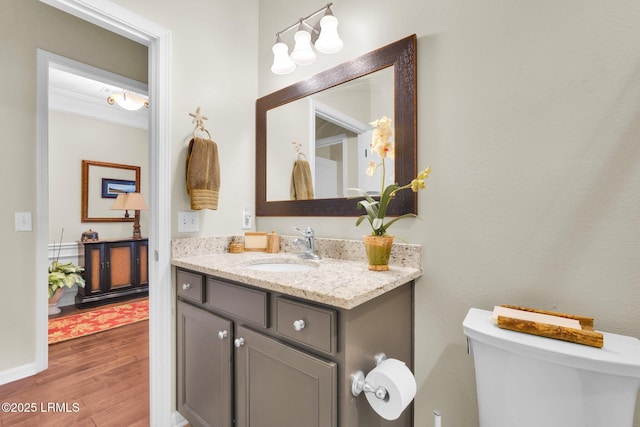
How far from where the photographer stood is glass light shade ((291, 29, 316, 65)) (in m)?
1.49

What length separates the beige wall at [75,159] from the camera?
341cm

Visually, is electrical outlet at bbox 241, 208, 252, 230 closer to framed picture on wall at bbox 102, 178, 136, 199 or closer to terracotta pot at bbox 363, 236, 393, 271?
terracotta pot at bbox 363, 236, 393, 271

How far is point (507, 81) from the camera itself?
3.37ft

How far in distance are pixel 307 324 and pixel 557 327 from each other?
0.70 meters

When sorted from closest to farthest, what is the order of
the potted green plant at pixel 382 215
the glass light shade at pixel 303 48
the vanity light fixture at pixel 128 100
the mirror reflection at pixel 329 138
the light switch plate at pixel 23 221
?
the potted green plant at pixel 382 215, the mirror reflection at pixel 329 138, the glass light shade at pixel 303 48, the light switch plate at pixel 23 221, the vanity light fixture at pixel 128 100

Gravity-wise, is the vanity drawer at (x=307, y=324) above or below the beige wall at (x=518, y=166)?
below

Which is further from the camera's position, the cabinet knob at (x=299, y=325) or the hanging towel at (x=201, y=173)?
the hanging towel at (x=201, y=173)

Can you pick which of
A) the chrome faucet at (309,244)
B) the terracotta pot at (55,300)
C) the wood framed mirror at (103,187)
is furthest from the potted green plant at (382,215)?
the wood framed mirror at (103,187)

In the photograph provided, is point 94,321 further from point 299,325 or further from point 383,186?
point 383,186

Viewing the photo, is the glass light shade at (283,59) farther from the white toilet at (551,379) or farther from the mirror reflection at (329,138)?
the white toilet at (551,379)

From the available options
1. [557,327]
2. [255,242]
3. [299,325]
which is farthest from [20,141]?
[557,327]

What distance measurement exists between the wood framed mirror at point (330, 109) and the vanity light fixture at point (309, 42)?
0.11 m

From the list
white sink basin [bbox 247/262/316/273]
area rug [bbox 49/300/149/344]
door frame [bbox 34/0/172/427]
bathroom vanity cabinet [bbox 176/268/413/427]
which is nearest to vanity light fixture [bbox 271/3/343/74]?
door frame [bbox 34/0/172/427]

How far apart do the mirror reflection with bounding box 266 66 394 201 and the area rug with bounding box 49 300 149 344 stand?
230 centimetres
